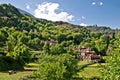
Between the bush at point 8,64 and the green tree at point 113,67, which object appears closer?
the green tree at point 113,67

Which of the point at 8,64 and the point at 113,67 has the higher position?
the point at 113,67

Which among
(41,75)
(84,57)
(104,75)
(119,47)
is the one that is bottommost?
(84,57)

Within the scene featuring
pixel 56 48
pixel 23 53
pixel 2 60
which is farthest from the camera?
pixel 56 48

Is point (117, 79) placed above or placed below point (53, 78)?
above

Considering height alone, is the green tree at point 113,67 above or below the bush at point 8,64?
above

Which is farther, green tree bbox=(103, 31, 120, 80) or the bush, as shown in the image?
the bush

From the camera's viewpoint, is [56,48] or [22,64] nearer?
[22,64]

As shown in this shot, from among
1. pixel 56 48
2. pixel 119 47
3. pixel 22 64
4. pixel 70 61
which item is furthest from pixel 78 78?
pixel 56 48

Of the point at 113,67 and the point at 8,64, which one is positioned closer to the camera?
the point at 113,67

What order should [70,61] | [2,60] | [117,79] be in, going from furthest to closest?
[2,60] < [70,61] < [117,79]

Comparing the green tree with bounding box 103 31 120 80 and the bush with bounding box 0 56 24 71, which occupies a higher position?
the green tree with bounding box 103 31 120 80

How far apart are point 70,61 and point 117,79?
6669 centimetres

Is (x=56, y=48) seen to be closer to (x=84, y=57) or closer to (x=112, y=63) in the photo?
(x=84, y=57)

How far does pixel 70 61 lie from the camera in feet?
283
